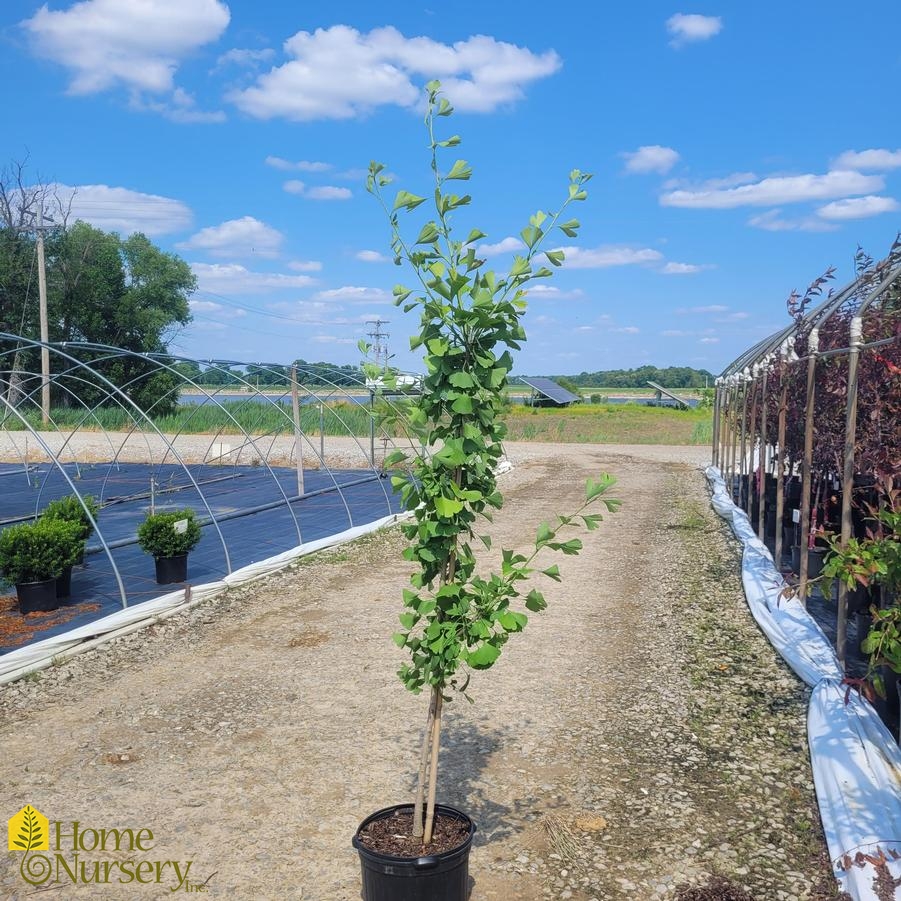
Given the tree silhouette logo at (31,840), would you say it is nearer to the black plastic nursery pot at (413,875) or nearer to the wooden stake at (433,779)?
the black plastic nursery pot at (413,875)

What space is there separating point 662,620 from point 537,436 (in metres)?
24.6

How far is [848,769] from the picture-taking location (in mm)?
3861

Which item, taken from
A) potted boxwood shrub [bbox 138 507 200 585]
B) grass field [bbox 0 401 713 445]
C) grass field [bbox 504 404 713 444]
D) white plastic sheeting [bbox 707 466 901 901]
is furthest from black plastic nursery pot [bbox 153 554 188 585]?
grass field [bbox 504 404 713 444]

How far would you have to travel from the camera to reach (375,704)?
5.19 metres

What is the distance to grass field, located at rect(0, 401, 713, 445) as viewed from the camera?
26.2 meters

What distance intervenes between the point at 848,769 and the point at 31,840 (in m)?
3.71

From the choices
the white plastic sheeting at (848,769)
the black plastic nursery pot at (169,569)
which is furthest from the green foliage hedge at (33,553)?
the white plastic sheeting at (848,769)

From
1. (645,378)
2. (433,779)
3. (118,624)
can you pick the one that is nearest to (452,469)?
(433,779)

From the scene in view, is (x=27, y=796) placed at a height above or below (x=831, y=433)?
below

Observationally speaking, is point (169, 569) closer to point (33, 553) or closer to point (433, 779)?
point (33, 553)

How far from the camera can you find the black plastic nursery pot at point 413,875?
2.74m

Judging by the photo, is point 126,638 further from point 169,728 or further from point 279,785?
point 279,785

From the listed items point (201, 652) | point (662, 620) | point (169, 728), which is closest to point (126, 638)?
point (201, 652)

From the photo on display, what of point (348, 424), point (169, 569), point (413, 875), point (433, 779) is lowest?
point (169, 569)
